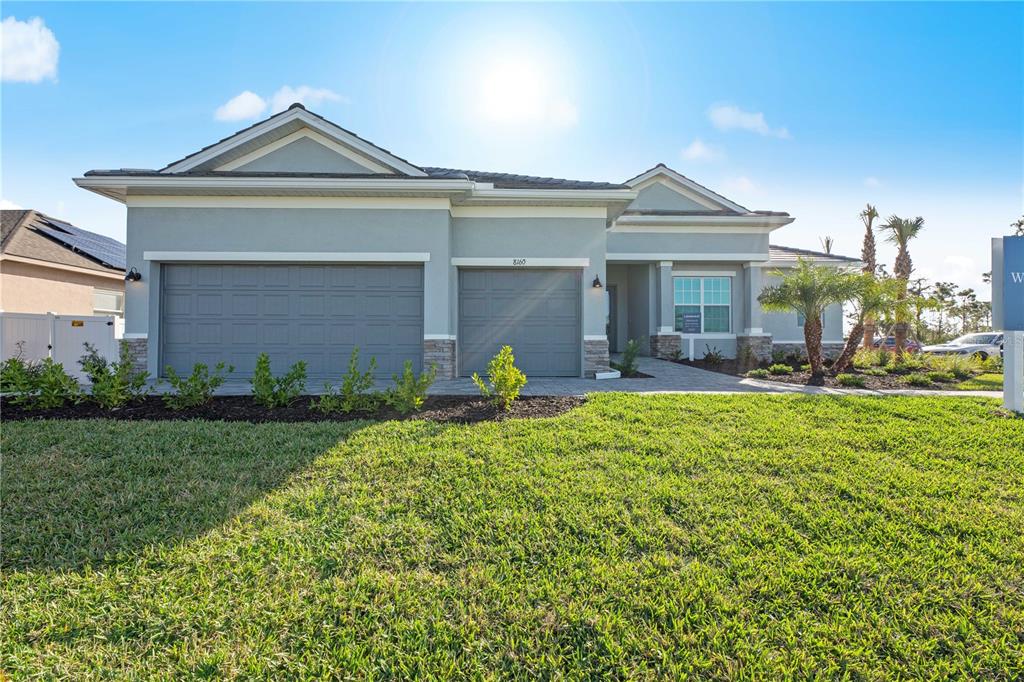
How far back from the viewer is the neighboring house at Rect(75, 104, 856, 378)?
1030 cm

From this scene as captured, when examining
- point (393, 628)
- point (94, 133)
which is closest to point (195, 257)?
point (94, 133)

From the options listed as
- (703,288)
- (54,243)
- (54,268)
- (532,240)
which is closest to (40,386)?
(532,240)

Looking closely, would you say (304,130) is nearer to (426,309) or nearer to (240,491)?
(426,309)

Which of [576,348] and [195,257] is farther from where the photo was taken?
[576,348]

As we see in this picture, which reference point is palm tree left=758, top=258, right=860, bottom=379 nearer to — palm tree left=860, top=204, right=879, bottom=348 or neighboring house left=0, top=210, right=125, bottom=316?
palm tree left=860, top=204, right=879, bottom=348

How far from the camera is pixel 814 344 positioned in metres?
12.0

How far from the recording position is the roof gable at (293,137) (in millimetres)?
10648

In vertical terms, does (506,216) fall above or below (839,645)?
above

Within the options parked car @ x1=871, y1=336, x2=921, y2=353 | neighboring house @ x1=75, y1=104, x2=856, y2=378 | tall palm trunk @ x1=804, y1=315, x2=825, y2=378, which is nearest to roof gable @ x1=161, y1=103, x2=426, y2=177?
neighboring house @ x1=75, y1=104, x2=856, y2=378

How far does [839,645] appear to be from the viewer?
2721 mm

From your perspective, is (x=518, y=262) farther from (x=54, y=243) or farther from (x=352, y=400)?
(x=54, y=243)

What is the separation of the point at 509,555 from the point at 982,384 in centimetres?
1245

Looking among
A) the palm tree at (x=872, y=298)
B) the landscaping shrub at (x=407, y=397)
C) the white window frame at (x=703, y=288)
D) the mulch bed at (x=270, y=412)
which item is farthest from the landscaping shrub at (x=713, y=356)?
the landscaping shrub at (x=407, y=397)

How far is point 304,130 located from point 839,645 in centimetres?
1282
